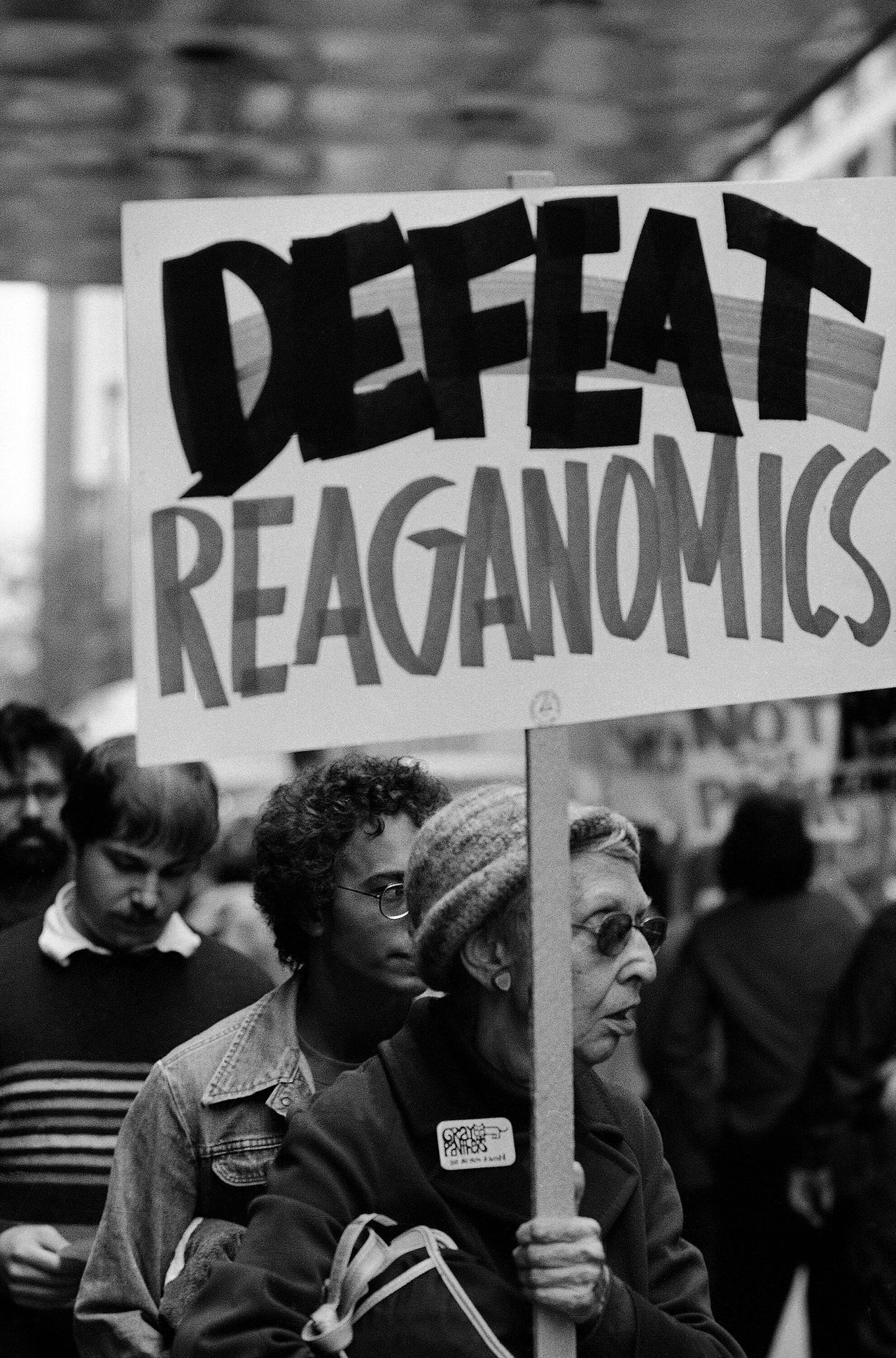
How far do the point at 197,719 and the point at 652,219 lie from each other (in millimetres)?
785

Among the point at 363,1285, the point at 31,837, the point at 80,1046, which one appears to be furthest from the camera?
the point at 31,837

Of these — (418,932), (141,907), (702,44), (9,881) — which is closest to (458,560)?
(418,932)

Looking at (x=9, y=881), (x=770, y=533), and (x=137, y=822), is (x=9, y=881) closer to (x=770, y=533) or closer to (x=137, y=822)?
(x=137, y=822)

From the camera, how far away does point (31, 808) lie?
4641mm

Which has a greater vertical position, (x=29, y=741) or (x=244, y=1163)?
(x=29, y=741)

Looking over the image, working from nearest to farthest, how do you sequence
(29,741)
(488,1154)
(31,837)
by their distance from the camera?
(488,1154), (31,837), (29,741)

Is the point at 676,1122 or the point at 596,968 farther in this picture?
the point at 676,1122

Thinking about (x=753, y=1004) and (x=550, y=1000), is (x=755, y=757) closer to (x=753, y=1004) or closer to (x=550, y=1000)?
(x=753, y=1004)

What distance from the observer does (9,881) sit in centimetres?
441

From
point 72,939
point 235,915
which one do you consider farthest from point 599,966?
point 235,915

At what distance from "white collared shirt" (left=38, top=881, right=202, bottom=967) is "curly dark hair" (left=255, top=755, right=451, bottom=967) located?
1.76ft

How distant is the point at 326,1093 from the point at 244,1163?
0.99 feet

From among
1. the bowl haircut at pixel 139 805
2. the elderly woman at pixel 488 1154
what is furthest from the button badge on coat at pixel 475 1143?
the bowl haircut at pixel 139 805

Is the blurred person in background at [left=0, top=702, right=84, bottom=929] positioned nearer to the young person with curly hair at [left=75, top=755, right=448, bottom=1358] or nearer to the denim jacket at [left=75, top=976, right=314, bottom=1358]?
the young person with curly hair at [left=75, top=755, right=448, bottom=1358]
